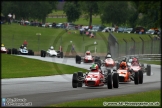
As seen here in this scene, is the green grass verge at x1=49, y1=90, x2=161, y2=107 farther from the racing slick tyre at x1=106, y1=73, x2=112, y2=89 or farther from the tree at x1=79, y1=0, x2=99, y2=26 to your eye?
the tree at x1=79, y1=0, x2=99, y2=26

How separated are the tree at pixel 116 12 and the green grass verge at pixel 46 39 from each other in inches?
591

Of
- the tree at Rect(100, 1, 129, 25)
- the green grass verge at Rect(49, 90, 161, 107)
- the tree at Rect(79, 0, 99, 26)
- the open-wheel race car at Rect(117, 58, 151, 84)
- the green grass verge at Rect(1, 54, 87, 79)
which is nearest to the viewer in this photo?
the green grass verge at Rect(49, 90, 161, 107)

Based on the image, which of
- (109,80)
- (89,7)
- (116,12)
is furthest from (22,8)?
(109,80)

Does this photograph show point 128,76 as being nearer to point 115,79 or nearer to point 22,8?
point 115,79

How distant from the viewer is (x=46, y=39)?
76.0 m

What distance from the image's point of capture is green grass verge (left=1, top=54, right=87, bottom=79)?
3228 cm

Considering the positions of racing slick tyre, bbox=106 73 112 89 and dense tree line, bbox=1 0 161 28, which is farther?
dense tree line, bbox=1 0 161 28

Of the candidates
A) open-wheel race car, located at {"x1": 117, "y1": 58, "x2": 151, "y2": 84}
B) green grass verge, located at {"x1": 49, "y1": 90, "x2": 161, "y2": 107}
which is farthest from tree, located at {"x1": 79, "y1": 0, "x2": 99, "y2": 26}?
green grass verge, located at {"x1": 49, "y1": 90, "x2": 161, "y2": 107}

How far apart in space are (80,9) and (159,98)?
9398 centimetres

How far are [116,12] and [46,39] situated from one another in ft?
90.5

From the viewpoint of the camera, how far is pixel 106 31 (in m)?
92.6

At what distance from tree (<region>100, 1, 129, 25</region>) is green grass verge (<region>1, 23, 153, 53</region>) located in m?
15.0

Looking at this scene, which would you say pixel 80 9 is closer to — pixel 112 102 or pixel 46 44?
pixel 46 44

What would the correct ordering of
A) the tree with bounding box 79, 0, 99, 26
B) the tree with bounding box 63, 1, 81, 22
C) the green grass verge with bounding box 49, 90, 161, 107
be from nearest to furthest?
1. the green grass verge with bounding box 49, 90, 161, 107
2. the tree with bounding box 79, 0, 99, 26
3. the tree with bounding box 63, 1, 81, 22
